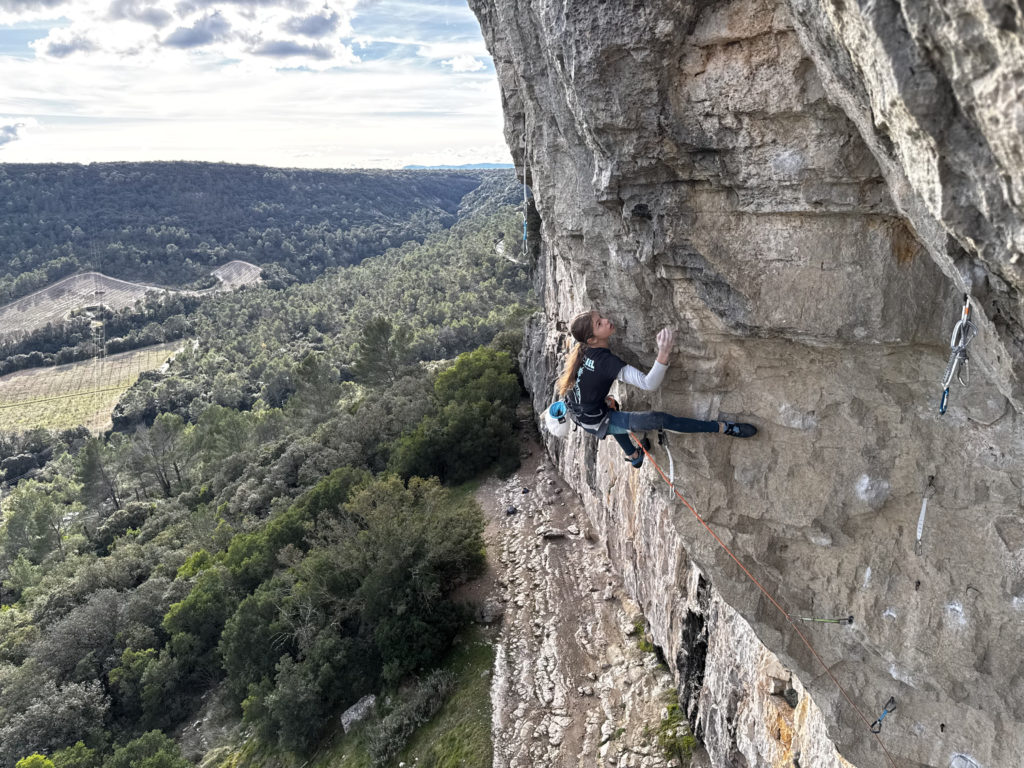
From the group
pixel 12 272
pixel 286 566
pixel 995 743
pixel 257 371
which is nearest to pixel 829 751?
pixel 995 743

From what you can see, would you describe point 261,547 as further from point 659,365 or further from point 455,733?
point 659,365

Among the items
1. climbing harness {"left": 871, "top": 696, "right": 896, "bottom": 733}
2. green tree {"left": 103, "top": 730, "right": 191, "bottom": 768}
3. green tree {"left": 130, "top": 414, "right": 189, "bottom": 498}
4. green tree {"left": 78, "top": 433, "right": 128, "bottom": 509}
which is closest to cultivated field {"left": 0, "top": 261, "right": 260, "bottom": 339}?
green tree {"left": 78, "top": 433, "right": 128, "bottom": 509}

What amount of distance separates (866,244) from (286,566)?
20.7 metres

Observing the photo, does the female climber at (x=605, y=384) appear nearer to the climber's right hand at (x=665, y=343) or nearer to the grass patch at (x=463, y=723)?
the climber's right hand at (x=665, y=343)

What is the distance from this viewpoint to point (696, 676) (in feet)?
31.2

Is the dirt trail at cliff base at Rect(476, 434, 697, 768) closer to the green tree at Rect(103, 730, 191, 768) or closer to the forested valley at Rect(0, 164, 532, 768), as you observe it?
the forested valley at Rect(0, 164, 532, 768)

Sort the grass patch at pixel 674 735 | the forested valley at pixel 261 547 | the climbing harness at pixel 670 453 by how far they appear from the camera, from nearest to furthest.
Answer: the climbing harness at pixel 670 453 → the grass patch at pixel 674 735 → the forested valley at pixel 261 547

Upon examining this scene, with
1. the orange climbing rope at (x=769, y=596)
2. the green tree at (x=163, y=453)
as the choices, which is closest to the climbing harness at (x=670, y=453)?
the orange climbing rope at (x=769, y=596)

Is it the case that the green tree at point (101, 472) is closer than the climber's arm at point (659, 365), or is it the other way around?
the climber's arm at point (659, 365)

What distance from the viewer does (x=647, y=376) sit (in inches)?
224

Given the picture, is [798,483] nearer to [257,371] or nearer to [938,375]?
[938,375]

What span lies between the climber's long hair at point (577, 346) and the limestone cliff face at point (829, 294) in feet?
1.01

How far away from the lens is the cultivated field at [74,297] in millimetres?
91750

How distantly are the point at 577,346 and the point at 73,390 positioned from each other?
86.0 m
